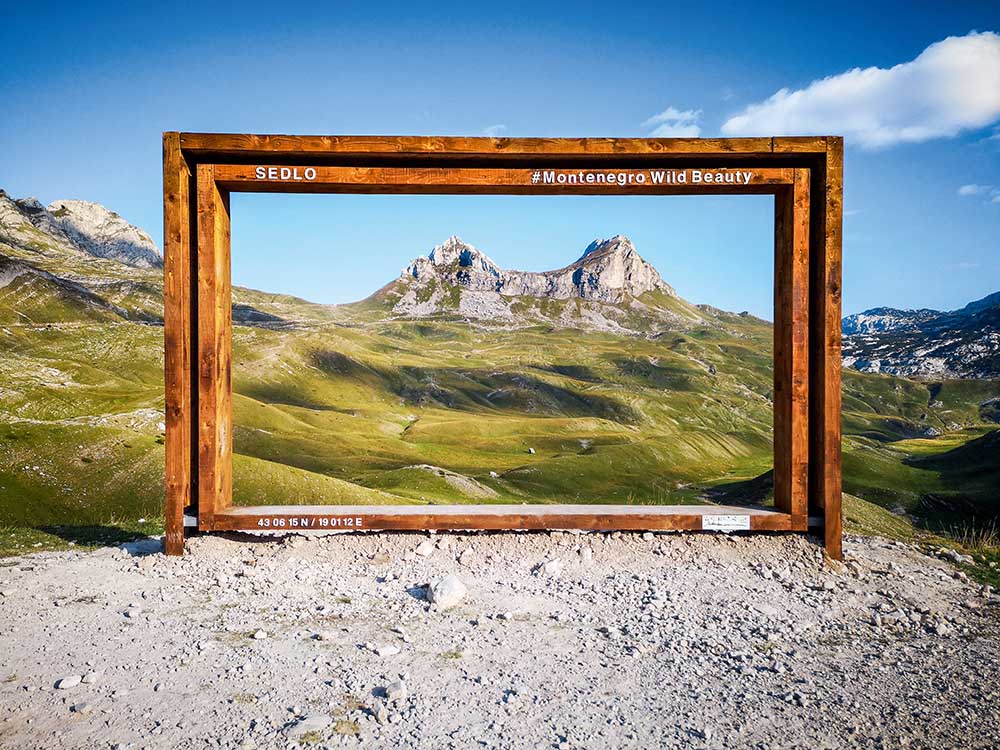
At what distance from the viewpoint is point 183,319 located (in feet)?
36.8

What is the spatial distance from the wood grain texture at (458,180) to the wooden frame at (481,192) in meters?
0.02

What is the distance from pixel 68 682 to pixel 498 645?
4545 mm

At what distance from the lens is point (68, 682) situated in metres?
7.09

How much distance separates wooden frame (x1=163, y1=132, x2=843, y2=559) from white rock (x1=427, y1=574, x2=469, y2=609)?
170cm

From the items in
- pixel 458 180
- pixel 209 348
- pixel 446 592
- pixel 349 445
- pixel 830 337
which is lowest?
pixel 349 445

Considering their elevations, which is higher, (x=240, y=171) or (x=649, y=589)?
(x=240, y=171)

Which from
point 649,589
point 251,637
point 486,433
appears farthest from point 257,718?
point 486,433

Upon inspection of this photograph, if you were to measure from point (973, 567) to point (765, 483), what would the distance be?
27764 millimetres

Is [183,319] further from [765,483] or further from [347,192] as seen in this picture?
[765,483]

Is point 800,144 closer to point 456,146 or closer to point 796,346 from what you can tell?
point 796,346

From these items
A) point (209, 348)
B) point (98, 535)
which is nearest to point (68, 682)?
point (209, 348)

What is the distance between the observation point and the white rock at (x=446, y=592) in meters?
9.38

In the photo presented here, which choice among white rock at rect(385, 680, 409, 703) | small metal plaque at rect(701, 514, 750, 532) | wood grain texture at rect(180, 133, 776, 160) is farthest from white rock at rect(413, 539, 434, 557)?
wood grain texture at rect(180, 133, 776, 160)

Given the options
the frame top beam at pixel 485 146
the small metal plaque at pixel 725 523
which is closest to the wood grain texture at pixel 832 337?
the frame top beam at pixel 485 146
